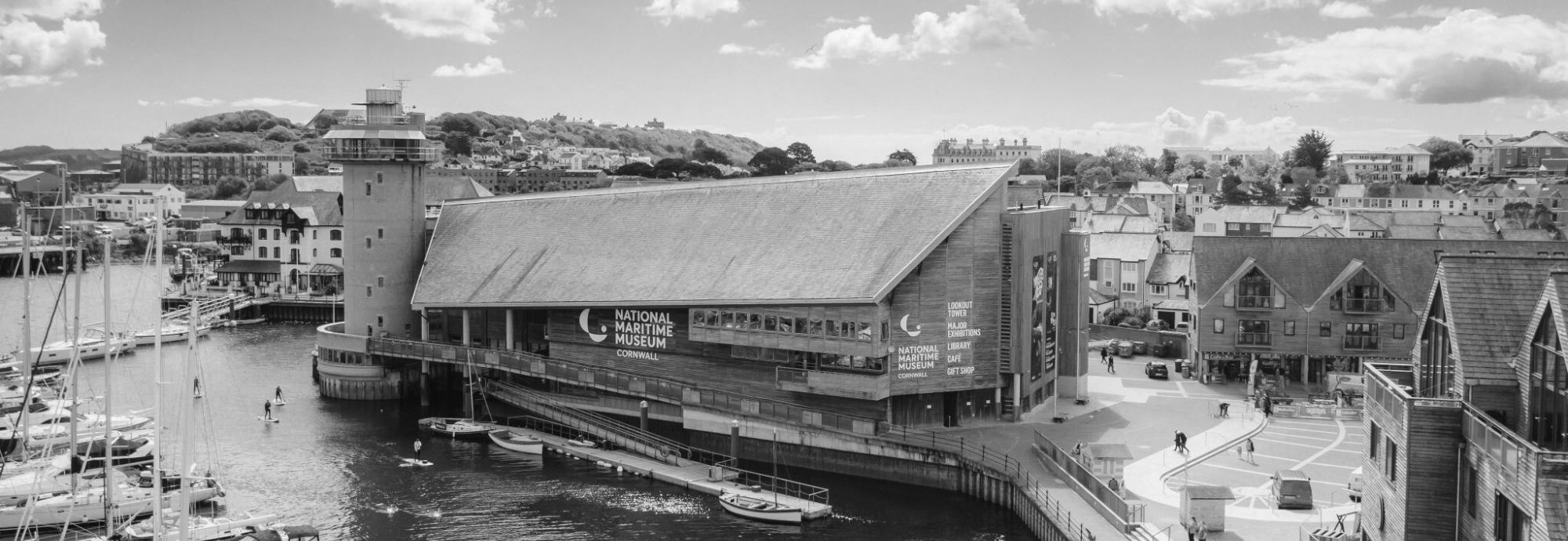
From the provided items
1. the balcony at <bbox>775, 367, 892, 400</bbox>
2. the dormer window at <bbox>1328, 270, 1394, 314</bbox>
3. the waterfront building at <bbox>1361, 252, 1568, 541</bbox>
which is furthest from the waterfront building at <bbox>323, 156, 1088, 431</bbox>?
the waterfront building at <bbox>1361, 252, 1568, 541</bbox>

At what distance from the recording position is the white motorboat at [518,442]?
61.2 m

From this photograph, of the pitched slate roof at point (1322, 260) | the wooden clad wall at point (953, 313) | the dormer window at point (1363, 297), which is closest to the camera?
the wooden clad wall at point (953, 313)

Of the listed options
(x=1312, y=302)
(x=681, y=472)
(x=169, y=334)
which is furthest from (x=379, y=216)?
(x=1312, y=302)

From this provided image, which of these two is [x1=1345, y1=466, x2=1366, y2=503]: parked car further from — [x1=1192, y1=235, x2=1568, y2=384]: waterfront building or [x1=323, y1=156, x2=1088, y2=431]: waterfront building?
[x1=1192, y1=235, x2=1568, y2=384]: waterfront building

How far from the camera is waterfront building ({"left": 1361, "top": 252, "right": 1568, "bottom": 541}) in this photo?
25.6 metres

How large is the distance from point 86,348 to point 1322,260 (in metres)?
77.3

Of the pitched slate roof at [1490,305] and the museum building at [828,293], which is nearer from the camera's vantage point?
the pitched slate roof at [1490,305]

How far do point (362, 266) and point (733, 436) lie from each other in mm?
30078

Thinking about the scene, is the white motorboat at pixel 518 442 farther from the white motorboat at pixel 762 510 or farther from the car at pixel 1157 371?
the car at pixel 1157 371

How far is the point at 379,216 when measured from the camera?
78.1 meters

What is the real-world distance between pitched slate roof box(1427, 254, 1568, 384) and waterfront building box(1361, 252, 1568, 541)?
0.02m

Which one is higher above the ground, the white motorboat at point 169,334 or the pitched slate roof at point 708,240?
the pitched slate roof at point 708,240

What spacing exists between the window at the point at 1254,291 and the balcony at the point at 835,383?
78.6ft

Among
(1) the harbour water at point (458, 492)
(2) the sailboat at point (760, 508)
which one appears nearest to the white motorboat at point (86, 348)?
(1) the harbour water at point (458, 492)
